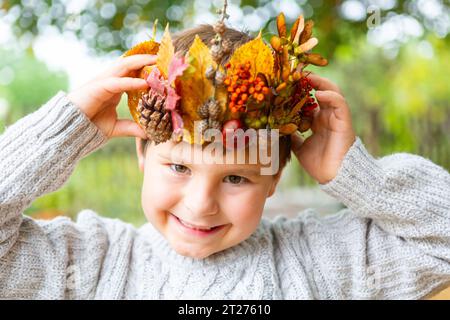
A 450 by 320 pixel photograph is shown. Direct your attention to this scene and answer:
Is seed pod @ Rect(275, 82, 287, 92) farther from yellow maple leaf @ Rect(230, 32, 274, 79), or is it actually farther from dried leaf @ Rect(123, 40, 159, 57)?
dried leaf @ Rect(123, 40, 159, 57)

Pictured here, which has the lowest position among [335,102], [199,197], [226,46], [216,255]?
[216,255]

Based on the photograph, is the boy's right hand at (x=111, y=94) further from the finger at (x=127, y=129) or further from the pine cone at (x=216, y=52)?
the pine cone at (x=216, y=52)

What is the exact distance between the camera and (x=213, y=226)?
4.22ft

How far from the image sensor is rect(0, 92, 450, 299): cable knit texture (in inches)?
51.8

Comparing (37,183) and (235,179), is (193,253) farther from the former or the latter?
(37,183)

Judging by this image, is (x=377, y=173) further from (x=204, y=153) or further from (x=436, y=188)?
(x=204, y=153)

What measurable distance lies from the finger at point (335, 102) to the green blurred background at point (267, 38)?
0.99 ft

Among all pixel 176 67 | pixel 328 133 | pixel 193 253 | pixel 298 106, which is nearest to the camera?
pixel 176 67

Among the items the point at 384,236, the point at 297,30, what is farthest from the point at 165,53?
the point at 384,236

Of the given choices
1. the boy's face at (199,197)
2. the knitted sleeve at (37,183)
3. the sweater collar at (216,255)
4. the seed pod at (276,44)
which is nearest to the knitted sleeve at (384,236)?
the sweater collar at (216,255)

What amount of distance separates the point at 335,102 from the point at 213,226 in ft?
1.39

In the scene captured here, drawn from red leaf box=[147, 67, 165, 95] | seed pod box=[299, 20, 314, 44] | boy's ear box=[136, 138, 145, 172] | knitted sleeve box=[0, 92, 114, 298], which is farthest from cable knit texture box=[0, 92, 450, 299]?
seed pod box=[299, 20, 314, 44]

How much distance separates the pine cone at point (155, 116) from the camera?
46.0 inches

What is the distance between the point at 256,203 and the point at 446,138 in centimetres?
395
